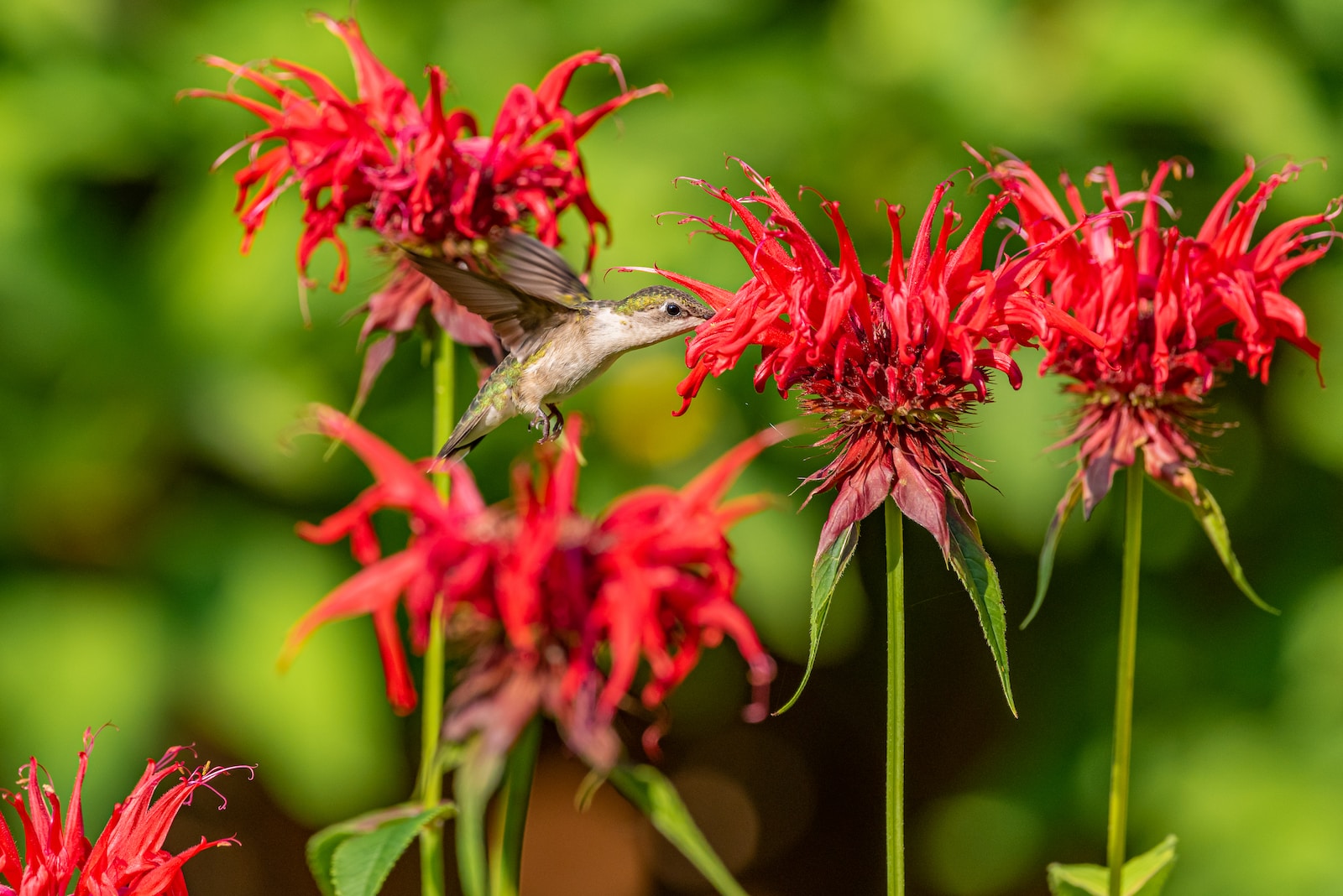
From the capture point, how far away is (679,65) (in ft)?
7.06

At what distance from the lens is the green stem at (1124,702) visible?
846 millimetres

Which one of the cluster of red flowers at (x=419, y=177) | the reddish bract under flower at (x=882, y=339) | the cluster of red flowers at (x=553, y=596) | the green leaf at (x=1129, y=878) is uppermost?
the cluster of red flowers at (x=419, y=177)

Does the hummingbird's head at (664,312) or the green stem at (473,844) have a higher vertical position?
the hummingbird's head at (664,312)

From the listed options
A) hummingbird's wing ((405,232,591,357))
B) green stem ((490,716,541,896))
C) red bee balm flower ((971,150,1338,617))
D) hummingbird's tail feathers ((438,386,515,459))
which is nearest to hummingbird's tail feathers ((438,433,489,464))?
hummingbird's tail feathers ((438,386,515,459))

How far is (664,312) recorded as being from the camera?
1.03 meters

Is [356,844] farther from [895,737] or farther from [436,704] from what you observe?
[895,737]

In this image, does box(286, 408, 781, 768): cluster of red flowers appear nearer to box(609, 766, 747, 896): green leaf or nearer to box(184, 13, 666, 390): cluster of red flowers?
box(609, 766, 747, 896): green leaf

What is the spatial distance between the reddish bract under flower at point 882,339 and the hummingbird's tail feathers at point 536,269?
259mm

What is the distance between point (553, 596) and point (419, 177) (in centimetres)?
47

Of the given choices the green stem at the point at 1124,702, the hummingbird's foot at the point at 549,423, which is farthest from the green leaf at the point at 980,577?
the hummingbird's foot at the point at 549,423

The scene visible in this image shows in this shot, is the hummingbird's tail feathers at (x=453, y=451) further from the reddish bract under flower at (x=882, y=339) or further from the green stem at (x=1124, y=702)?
the green stem at (x=1124, y=702)

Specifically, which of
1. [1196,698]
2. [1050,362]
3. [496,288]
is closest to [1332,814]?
[1196,698]

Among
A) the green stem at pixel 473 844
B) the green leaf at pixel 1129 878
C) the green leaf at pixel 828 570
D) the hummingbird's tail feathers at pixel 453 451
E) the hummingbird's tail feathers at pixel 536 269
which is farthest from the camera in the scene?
the hummingbird's tail feathers at pixel 536 269

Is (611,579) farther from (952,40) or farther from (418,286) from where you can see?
(952,40)
